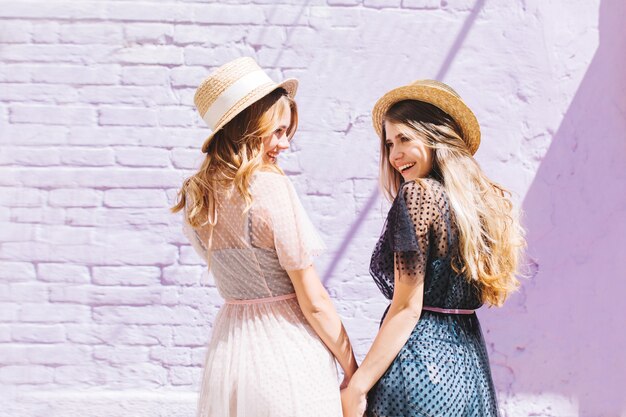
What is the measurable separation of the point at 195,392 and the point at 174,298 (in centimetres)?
46

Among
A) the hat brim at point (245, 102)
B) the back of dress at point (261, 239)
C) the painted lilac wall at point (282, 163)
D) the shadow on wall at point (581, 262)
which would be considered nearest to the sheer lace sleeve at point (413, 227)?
the back of dress at point (261, 239)

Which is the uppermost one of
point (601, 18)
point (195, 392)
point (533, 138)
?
point (601, 18)

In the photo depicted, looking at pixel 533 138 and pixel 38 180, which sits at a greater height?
pixel 533 138

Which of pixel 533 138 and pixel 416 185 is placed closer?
pixel 416 185

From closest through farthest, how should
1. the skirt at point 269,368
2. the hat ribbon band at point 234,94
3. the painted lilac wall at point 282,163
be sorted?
the skirt at point 269,368
the hat ribbon band at point 234,94
the painted lilac wall at point 282,163

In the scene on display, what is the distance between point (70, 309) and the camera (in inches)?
133

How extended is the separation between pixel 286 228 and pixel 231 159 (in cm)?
26

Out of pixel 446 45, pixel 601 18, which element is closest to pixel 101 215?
pixel 446 45

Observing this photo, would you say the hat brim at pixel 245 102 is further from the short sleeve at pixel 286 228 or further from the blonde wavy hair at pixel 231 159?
the short sleeve at pixel 286 228

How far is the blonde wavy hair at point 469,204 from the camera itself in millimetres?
2010

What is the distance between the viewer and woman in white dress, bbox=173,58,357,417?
77.4 inches

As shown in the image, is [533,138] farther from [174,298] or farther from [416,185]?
[174,298]

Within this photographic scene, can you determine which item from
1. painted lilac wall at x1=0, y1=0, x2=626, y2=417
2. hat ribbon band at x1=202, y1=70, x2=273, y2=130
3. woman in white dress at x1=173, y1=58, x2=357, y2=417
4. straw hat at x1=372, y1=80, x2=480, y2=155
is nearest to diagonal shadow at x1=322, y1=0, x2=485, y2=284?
painted lilac wall at x1=0, y1=0, x2=626, y2=417

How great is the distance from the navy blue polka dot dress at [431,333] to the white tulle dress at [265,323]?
0.63 ft
